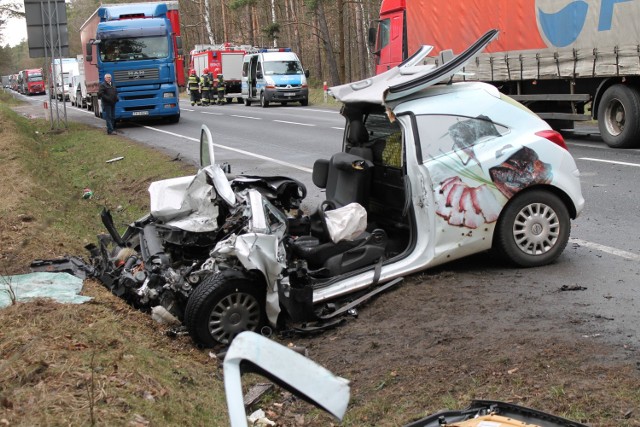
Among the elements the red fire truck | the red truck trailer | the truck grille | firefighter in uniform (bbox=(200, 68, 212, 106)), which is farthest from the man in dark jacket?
the red truck trailer

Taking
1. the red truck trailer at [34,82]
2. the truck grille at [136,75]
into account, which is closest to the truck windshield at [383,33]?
the truck grille at [136,75]

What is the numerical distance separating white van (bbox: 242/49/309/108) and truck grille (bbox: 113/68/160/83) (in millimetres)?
10529

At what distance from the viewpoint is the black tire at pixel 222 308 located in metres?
5.71

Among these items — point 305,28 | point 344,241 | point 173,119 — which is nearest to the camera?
point 344,241

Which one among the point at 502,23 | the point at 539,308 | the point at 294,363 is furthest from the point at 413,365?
the point at 502,23

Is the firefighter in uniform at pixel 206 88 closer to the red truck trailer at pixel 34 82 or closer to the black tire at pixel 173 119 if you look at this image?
the black tire at pixel 173 119

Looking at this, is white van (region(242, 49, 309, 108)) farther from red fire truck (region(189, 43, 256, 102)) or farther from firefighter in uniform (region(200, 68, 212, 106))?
red fire truck (region(189, 43, 256, 102))

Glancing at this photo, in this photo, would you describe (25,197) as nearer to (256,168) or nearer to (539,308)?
(256,168)

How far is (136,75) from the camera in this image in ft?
81.2

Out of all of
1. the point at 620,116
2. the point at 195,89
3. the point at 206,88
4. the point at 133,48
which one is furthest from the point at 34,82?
the point at 620,116

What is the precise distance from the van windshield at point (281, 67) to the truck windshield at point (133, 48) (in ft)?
36.9

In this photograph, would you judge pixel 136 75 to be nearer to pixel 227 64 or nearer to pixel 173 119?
pixel 173 119

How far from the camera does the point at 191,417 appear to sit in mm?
4148

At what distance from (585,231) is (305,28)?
53339mm
